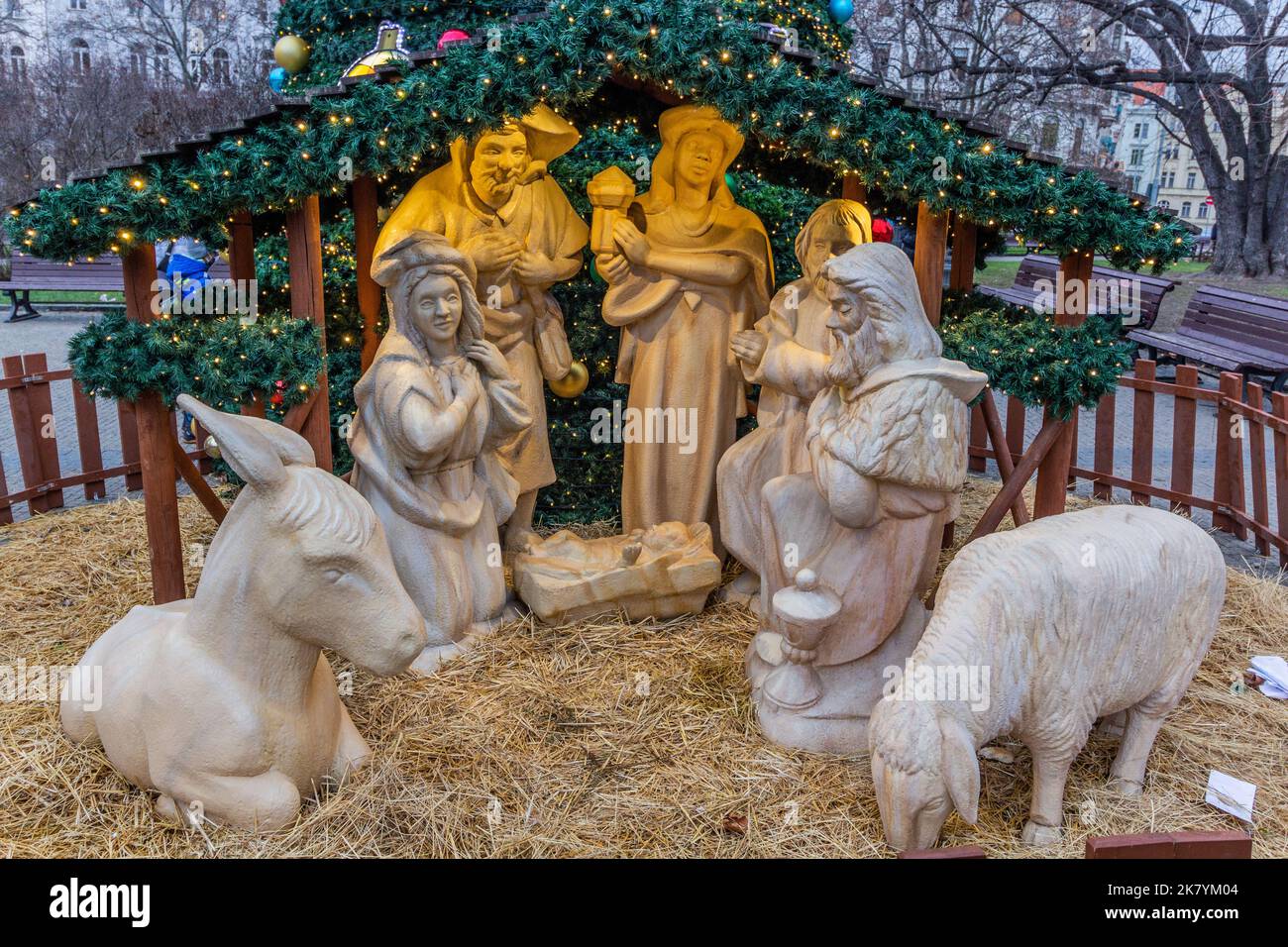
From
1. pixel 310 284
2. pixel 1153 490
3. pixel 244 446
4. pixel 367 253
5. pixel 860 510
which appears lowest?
pixel 1153 490

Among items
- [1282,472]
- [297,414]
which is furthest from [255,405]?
[1282,472]

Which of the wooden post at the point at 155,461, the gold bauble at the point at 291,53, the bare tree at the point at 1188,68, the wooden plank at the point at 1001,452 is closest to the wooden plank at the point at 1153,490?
the wooden plank at the point at 1001,452

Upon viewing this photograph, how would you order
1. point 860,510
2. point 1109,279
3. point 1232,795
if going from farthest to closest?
point 1109,279 < point 860,510 < point 1232,795

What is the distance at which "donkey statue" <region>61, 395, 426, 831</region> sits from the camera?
2826mm

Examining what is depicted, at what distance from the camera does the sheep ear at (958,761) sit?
2.93m

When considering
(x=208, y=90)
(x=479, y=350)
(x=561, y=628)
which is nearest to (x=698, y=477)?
(x=561, y=628)

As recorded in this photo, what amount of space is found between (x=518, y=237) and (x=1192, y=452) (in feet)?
15.1

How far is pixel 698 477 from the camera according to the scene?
5406mm

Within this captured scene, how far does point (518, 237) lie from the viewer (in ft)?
16.4

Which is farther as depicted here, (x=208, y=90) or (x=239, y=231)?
(x=208, y=90)

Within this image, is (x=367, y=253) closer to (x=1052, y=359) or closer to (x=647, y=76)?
(x=647, y=76)

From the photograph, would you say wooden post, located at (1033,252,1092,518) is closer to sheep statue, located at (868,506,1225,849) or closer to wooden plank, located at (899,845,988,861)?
sheep statue, located at (868,506,1225,849)
